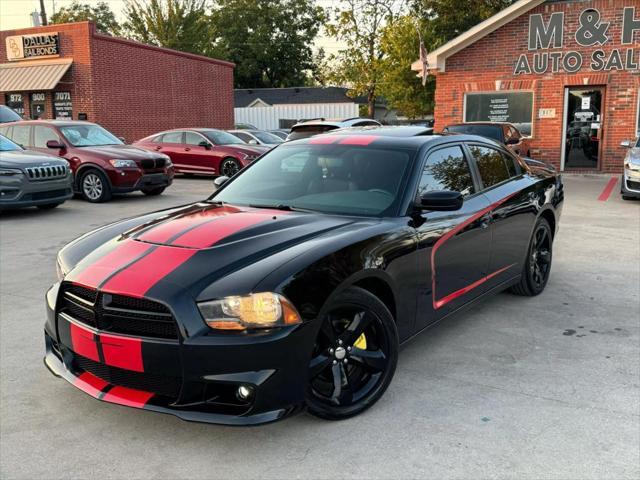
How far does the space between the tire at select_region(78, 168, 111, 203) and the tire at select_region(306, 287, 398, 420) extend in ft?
32.4

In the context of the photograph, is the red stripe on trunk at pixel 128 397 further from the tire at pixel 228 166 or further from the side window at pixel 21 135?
the tire at pixel 228 166

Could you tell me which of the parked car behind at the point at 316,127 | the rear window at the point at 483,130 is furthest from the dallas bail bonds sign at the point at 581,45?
the parked car behind at the point at 316,127

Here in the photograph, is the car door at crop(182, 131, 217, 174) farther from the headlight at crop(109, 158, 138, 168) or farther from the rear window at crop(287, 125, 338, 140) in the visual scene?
the headlight at crop(109, 158, 138, 168)

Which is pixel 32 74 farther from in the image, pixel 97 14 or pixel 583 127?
pixel 97 14

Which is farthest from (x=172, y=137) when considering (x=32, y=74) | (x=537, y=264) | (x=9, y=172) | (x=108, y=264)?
(x=108, y=264)

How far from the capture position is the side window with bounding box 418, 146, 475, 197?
423cm

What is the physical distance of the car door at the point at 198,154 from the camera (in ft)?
54.1

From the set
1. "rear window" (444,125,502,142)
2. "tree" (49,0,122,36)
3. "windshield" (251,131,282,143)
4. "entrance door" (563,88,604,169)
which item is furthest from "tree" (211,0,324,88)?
"rear window" (444,125,502,142)

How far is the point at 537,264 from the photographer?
5.78 meters

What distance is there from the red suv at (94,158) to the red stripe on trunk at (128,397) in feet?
31.9

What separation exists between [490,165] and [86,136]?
33.2 feet

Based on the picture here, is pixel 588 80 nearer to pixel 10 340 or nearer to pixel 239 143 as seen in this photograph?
pixel 239 143

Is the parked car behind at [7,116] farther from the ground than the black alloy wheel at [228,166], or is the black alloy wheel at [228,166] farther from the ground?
the parked car behind at [7,116]

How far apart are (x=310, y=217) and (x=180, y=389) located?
137cm
